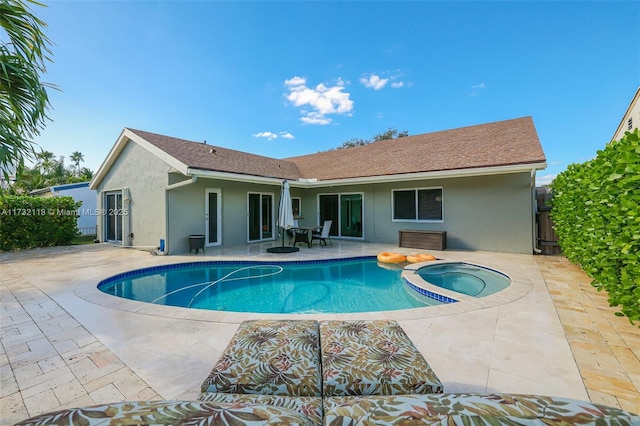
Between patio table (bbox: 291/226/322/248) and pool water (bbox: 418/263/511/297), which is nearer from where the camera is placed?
pool water (bbox: 418/263/511/297)

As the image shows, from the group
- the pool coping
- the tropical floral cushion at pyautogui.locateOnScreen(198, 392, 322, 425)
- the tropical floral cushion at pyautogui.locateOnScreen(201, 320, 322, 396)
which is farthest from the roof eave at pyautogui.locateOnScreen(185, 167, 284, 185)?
the tropical floral cushion at pyautogui.locateOnScreen(198, 392, 322, 425)

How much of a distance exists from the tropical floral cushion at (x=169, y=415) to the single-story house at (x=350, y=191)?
965 centimetres

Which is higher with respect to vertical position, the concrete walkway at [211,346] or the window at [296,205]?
the window at [296,205]

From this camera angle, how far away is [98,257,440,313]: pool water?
6.02 metres

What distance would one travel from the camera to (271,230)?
47.9 feet

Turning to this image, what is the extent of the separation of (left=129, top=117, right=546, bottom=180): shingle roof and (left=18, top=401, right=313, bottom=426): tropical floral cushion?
9.86m

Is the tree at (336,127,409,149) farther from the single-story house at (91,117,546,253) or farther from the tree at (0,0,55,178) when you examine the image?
the tree at (0,0,55,178)

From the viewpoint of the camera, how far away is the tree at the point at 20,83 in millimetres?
3588

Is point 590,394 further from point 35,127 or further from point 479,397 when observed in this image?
point 35,127

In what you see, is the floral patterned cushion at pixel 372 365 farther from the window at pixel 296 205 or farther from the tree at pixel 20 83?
the window at pixel 296 205

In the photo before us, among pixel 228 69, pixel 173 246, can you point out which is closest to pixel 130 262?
pixel 173 246

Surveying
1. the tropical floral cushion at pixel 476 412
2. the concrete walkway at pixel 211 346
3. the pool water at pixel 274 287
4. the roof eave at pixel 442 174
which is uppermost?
the roof eave at pixel 442 174

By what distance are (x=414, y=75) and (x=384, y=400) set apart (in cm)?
1746

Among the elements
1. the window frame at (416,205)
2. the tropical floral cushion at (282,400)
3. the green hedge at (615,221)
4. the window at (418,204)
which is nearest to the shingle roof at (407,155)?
the window frame at (416,205)
